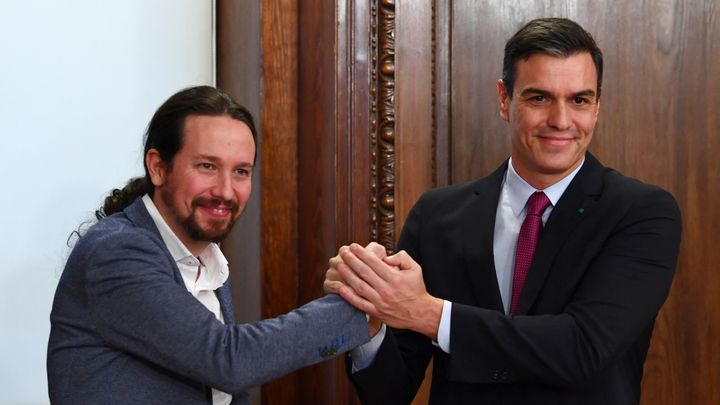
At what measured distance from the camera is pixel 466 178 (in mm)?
2791

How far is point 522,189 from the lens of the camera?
6.64 ft

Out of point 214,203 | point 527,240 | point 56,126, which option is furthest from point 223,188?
point 56,126

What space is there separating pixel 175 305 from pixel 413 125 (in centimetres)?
123

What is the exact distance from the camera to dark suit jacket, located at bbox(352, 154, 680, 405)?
1.81 meters

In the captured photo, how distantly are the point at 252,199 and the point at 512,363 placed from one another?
1108 mm

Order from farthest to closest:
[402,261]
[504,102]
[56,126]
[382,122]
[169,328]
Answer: [382,122], [56,126], [504,102], [402,261], [169,328]

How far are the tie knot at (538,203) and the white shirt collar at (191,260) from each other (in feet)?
2.17

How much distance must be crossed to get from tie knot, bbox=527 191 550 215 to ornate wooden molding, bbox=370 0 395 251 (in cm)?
74

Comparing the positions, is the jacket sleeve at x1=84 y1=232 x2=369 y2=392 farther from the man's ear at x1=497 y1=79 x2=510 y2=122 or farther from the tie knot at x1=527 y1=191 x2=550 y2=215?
the man's ear at x1=497 y1=79 x2=510 y2=122

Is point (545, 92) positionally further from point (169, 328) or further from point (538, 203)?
point (169, 328)

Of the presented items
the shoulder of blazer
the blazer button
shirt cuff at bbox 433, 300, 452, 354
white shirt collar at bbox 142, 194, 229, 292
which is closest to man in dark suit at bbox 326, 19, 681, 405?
shirt cuff at bbox 433, 300, 452, 354

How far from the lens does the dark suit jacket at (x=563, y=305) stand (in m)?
1.81

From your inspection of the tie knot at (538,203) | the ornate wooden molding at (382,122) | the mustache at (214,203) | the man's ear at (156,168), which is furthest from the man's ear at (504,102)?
the man's ear at (156,168)

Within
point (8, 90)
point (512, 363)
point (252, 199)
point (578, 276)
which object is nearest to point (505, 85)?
point (578, 276)
